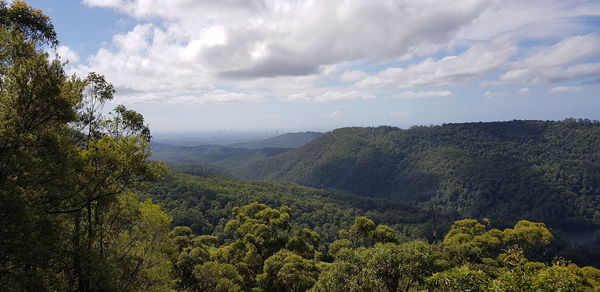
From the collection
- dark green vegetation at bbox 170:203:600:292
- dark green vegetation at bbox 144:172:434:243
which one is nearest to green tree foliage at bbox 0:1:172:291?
dark green vegetation at bbox 170:203:600:292

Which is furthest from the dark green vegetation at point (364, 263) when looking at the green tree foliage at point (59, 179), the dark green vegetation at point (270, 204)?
the dark green vegetation at point (270, 204)

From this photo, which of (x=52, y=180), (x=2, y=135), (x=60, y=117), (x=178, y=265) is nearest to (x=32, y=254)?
(x=52, y=180)

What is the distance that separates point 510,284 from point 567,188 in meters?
212

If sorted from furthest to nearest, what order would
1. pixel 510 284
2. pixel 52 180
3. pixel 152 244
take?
pixel 152 244 → pixel 52 180 → pixel 510 284

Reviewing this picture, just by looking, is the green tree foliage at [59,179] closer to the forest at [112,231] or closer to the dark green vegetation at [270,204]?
the forest at [112,231]

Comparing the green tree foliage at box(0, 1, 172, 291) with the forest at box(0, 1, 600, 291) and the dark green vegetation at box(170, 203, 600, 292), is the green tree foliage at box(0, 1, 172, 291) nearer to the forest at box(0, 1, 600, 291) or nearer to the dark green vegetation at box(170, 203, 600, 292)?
the forest at box(0, 1, 600, 291)

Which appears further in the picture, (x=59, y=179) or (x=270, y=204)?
(x=270, y=204)

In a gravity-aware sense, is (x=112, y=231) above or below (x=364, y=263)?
above

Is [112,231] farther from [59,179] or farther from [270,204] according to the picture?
[270,204]

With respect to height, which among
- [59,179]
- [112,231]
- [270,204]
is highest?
[59,179]

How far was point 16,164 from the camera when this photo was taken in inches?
307

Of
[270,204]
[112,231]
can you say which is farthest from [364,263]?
[270,204]

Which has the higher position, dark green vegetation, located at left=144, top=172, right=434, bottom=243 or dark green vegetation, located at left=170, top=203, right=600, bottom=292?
dark green vegetation, located at left=170, top=203, right=600, bottom=292

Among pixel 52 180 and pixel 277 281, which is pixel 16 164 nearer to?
pixel 52 180
